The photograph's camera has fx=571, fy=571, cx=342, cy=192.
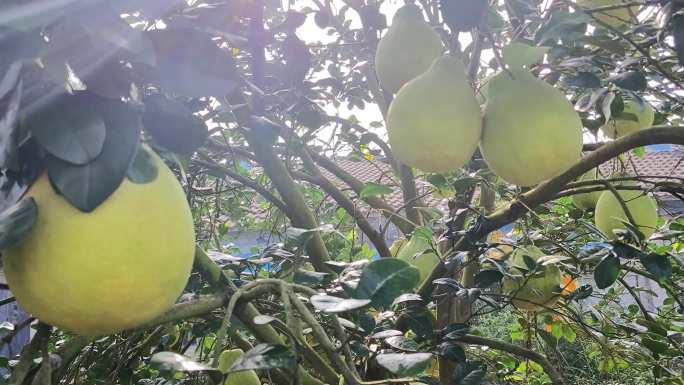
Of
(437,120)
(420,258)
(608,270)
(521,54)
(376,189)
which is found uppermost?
(521,54)

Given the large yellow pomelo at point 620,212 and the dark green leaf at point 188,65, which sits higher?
the dark green leaf at point 188,65

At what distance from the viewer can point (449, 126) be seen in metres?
0.93

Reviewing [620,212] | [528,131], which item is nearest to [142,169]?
[528,131]

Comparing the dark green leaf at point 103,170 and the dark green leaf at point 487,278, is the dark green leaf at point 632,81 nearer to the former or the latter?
the dark green leaf at point 487,278

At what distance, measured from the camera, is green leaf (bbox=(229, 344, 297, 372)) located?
512mm

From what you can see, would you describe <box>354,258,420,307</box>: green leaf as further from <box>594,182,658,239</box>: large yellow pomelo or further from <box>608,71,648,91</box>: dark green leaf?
<box>594,182,658,239</box>: large yellow pomelo

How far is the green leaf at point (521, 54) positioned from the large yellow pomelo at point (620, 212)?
35.7 inches

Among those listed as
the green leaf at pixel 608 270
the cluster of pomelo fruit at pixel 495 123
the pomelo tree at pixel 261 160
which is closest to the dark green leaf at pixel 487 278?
the pomelo tree at pixel 261 160

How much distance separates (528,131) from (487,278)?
0.44 meters

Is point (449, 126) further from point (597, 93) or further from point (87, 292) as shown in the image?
point (87, 292)

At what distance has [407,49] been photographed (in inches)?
45.9

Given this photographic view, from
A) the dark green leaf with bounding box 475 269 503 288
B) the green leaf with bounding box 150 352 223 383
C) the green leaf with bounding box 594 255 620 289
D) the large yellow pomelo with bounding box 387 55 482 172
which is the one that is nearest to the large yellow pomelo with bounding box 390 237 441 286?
the dark green leaf with bounding box 475 269 503 288

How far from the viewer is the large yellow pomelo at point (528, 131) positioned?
920 mm

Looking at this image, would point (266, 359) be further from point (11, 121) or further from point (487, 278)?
point (487, 278)
